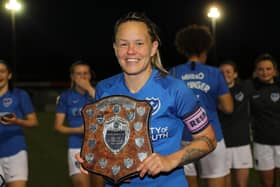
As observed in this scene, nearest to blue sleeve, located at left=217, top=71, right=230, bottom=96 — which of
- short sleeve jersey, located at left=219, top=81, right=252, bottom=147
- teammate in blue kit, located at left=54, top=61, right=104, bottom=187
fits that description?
short sleeve jersey, located at left=219, top=81, right=252, bottom=147

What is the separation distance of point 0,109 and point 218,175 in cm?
244

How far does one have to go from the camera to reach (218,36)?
51625mm

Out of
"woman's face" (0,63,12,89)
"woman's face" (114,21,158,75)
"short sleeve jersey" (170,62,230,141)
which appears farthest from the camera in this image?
"woman's face" (0,63,12,89)

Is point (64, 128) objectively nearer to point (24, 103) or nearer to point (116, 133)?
point (24, 103)

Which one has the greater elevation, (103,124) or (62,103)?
(103,124)

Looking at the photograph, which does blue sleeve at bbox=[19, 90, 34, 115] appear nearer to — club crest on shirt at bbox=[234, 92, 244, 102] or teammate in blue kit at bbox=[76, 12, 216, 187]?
club crest on shirt at bbox=[234, 92, 244, 102]

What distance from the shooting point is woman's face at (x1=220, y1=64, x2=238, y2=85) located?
6375mm

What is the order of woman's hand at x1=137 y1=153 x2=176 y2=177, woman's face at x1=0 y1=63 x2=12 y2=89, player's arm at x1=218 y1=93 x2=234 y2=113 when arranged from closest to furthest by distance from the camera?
1. woman's hand at x1=137 y1=153 x2=176 y2=177
2. player's arm at x1=218 y1=93 x2=234 y2=113
3. woman's face at x1=0 y1=63 x2=12 y2=89

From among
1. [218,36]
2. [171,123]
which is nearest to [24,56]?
[218,36]

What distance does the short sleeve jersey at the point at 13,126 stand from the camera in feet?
18.5

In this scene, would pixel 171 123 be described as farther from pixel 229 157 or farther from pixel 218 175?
pixel 229 157

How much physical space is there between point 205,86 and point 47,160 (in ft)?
21.5

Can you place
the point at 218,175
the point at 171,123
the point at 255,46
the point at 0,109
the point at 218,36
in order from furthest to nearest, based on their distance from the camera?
the point at 218,36 < the point at 255,46 < the point at 0,109 < the point at 218,175 < the point at 171,123

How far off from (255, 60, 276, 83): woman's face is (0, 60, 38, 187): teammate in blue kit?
→ 9.14 ft
